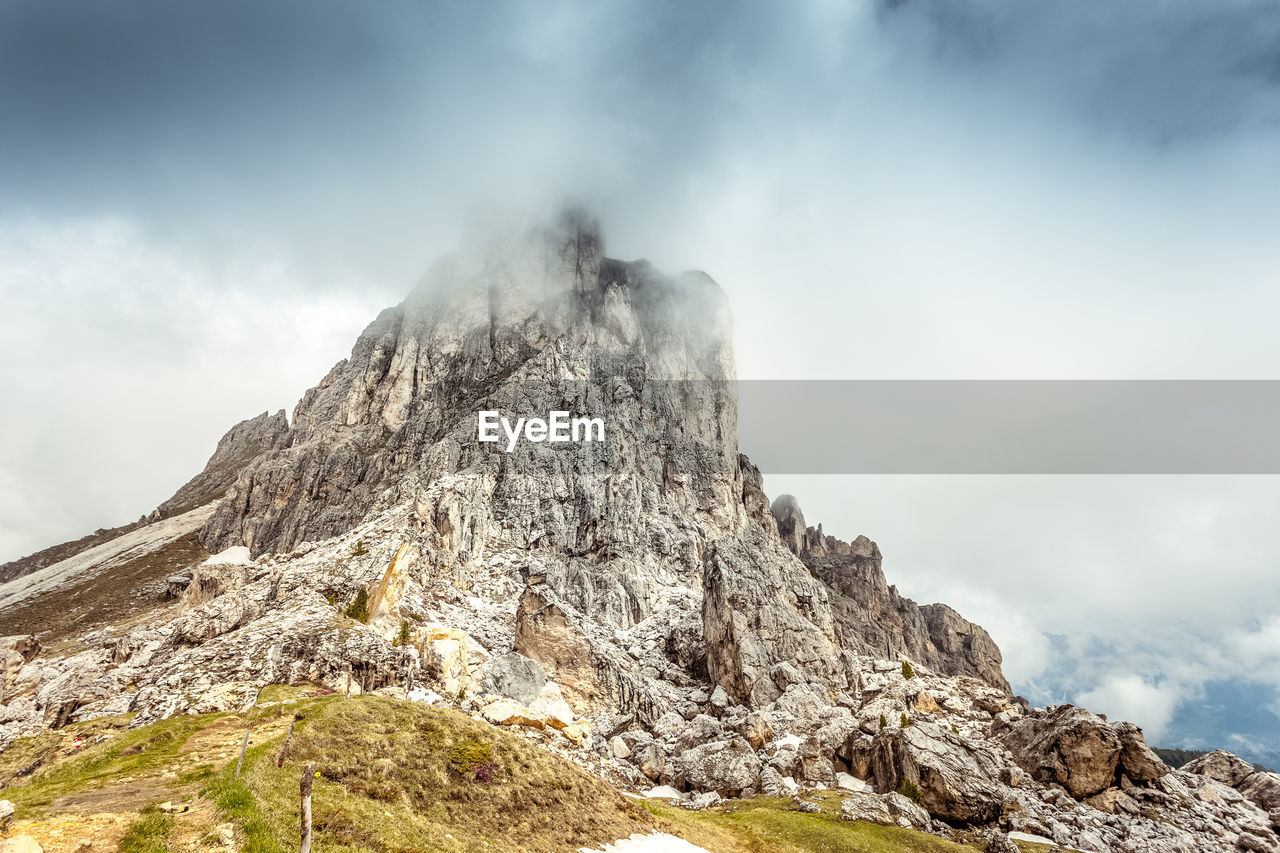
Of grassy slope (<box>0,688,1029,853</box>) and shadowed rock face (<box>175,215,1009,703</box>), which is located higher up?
shadowed rock face (<box>175,215,1009,703</box>)

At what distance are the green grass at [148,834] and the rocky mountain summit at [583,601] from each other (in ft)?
77.9

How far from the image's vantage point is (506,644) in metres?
72.2

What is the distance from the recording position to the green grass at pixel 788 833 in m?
33.2

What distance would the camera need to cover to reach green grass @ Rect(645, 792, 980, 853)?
33.2m

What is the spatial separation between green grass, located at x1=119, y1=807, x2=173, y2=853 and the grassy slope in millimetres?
52

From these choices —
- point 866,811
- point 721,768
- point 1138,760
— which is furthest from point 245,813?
point 1138,760

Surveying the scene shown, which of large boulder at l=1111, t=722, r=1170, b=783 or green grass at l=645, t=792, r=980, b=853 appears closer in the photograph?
green grass at l=645, t=792, r=980, b=853

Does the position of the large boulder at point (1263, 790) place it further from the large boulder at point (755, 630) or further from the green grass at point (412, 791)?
the green grass at point (412, 791)

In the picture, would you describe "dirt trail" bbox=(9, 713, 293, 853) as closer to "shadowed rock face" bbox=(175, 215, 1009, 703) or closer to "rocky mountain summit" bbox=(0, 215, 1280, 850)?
"rocky mountain summit" bbox=(0, 215, 1280, 850)

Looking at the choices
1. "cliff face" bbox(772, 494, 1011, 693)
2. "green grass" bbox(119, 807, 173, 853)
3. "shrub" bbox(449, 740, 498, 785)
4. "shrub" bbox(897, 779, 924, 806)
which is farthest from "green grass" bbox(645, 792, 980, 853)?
"cliff face" bbox(772, 494, 1011, 693)

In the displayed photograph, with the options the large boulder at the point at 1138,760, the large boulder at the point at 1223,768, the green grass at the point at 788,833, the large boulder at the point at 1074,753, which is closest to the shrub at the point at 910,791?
the green grass at the point at 788,833

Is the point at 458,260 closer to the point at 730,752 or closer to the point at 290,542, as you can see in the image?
the point at 290,542

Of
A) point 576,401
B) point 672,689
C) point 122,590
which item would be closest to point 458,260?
point 576,401

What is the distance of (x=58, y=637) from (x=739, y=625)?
117 metres
